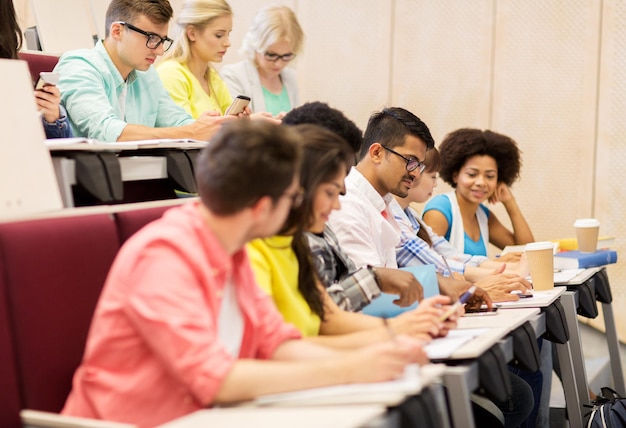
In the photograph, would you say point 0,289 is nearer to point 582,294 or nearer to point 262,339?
point 262,339

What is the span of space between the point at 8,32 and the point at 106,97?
1.21 ft

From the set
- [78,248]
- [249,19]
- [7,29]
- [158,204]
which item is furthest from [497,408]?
[249,19]

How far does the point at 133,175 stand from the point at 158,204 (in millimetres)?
151

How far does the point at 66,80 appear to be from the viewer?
252 centimetres

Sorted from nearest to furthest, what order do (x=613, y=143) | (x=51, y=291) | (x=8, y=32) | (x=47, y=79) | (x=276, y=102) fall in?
(x=51, y=291)
(x=47, y=79)
(x=8, y=32)
(x=276, y=102)
(x=613, y=143)

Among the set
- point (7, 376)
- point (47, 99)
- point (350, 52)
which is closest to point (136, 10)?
point (47, 99)

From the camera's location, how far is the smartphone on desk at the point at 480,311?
7.30 ft

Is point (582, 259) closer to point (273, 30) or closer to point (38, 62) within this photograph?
point (273, 30)

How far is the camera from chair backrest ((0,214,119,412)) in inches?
58.6

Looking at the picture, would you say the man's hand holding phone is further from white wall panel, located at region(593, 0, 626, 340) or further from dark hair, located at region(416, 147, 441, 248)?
white wall panel, located at region(593, 0, 626, 340)

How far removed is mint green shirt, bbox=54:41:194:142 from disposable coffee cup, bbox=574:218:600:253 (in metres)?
1.53

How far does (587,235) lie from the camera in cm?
335

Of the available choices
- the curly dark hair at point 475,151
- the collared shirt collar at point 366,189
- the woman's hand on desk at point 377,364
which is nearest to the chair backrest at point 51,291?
the woman's hand on desk at point 377,364

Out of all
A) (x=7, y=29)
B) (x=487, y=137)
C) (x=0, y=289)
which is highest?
(x=7, y=29)
